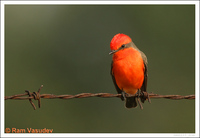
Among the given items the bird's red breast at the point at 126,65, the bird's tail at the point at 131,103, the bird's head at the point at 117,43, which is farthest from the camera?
the bird's tail at the point at 131,103

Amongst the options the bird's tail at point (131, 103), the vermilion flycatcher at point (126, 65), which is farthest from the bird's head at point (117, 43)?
the bird's tail at point (131, 103)

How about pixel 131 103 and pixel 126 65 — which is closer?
pixel 126 65

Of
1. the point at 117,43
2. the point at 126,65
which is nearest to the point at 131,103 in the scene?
the point at 126,65

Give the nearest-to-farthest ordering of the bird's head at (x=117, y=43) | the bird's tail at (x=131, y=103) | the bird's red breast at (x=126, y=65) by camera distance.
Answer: the bird's red breast at (x=126, y=65)
the bird's head at (x=117, y=43)
the bird's tail at (x=131, y=103)

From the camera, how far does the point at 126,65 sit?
6262 millimetres

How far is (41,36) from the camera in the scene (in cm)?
1675

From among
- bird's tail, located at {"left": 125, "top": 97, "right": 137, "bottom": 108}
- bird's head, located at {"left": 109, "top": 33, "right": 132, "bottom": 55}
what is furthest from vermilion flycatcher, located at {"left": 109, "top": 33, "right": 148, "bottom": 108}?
bird's tail, located at {"left": 125, "top": 97, "right": 137, "bottom": 108}

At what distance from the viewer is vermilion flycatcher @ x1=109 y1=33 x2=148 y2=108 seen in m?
6.28

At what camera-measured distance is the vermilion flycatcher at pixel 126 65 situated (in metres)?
6.28

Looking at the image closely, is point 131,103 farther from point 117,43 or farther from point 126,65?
point 117,43

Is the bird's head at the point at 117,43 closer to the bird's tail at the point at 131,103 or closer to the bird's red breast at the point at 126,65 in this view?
the bird's red breast at the point at 126,65

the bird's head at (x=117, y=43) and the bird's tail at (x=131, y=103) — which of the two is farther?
the bird's tail at (x=131, y=103)

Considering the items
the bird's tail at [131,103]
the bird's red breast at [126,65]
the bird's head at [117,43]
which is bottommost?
the bird's tail at [131,103]

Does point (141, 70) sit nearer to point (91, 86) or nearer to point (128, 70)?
point (128, 70)
